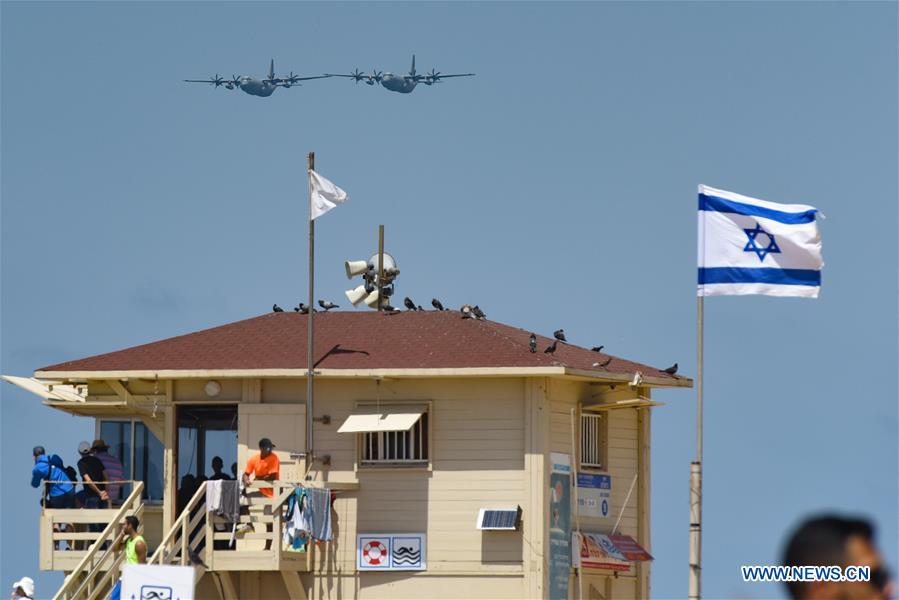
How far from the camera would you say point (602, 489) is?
2778 centimetres

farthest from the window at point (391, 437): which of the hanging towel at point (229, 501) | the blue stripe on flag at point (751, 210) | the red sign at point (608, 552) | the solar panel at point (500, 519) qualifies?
the blue stripe on flag at point (751, 210)

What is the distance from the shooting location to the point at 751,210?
21188 mm

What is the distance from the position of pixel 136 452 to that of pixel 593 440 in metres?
8.09

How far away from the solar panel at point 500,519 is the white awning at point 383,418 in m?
1.89

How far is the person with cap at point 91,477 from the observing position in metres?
26.9

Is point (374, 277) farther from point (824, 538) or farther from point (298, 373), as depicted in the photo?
point (824, 538)

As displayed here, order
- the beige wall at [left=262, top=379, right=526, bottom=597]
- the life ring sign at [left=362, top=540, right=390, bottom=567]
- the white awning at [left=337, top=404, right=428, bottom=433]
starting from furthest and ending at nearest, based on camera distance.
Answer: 1. the life ring sign at [left=362, top=540, right=390, bottom=567]
2. the beige wall at [left=262, top=379, right=526, bottom=597]
3. the white awning at [left=337, top=404, right=428, bottom=433]

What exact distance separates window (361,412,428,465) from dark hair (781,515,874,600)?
2282 centimetres

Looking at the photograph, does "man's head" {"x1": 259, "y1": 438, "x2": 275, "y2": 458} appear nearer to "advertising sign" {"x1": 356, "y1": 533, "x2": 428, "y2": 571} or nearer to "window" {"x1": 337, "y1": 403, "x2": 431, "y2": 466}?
"window" {"x1": 337, "y1": 403, "x2": 431, "y2": 466}

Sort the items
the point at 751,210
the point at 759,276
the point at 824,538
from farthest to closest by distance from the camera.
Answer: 1. the point at 751,210
2. the point at 759,276
3. the point at 824,538

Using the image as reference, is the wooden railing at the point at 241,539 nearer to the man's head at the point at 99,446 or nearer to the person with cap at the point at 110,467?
the person with cap at the point at 110,467

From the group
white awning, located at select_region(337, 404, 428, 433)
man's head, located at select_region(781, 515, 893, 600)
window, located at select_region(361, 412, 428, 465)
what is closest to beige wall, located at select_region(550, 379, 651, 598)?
window, located at select_region(361, 412, 428, 465)

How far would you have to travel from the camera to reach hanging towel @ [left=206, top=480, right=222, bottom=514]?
981 inches

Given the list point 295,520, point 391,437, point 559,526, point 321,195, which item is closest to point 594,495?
point 559,526
